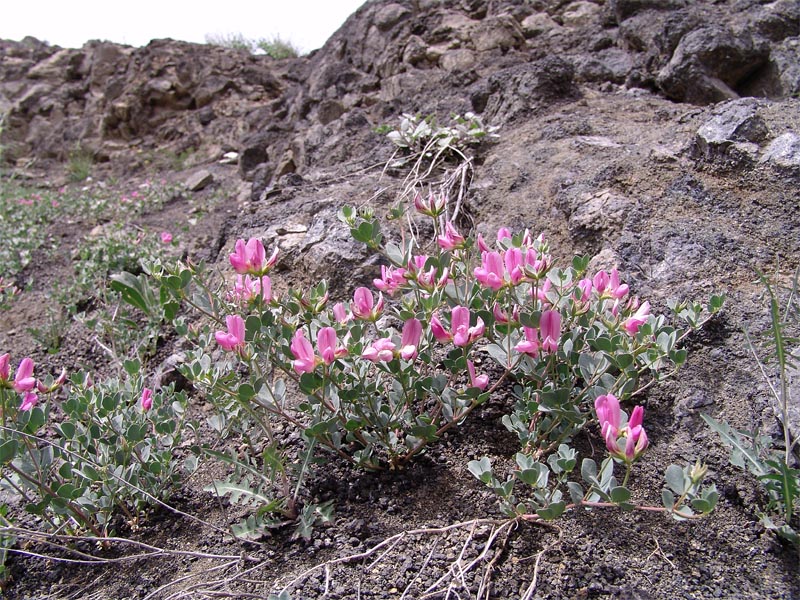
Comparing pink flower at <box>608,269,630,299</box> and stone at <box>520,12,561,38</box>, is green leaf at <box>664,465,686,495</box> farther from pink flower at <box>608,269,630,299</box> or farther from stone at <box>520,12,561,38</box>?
stone at <box>520,12,561,38</box>

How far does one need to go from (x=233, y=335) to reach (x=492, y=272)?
658mm

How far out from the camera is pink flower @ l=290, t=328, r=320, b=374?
1.34m

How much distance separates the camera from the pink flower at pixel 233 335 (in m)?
1.37

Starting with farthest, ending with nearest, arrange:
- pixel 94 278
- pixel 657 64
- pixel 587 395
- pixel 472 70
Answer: pixel 472 70 → pixel 94 278 → pixel 657 64 → pixel 587 395

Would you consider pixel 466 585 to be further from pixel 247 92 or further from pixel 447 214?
pixel 247 92

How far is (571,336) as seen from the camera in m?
1.55

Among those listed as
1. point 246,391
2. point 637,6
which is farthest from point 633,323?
point 637,6

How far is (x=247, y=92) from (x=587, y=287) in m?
9.20

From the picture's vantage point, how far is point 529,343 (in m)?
1.43

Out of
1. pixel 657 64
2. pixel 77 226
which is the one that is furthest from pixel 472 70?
pixel 77 226

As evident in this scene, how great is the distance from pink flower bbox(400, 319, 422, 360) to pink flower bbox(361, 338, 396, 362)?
39mm

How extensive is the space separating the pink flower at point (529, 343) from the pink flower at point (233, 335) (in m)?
0.68

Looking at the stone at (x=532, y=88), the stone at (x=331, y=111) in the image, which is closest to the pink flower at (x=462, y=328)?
the stone at (x=532, y=88)

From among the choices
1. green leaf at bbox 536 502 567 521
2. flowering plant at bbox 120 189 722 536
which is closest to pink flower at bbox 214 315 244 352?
flowering plant at bbox 120 189 722 536
